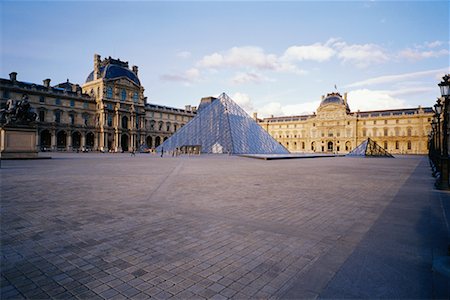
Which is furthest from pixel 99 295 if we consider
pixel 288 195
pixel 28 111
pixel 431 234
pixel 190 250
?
pixel 28 111

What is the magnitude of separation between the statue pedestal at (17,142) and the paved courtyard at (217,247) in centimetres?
1583

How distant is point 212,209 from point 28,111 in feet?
A: 67.3

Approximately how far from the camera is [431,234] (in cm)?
384

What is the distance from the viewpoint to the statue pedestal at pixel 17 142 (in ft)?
60.8

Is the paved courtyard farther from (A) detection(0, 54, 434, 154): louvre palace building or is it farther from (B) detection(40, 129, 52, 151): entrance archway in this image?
(A) detection(0, 54, 434, 154): louvre palace building

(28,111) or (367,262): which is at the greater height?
(28,111)

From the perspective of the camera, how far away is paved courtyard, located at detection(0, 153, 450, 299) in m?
2.39

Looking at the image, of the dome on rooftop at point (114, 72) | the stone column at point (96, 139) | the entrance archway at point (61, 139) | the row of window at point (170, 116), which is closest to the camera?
the entrance archway at point (61, 139)

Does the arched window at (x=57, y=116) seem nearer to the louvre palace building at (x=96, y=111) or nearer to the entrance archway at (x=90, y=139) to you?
the louvre palace building at (x=96, y=111)

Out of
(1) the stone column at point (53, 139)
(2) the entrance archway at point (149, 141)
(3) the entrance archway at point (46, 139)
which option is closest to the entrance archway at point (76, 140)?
(3) the entrance archway at point (46, 139)

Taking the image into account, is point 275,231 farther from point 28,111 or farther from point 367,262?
point 28,111

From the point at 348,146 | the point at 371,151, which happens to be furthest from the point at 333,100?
the point at 371,151

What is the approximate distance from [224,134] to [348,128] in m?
49.7

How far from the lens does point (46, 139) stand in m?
45.8
